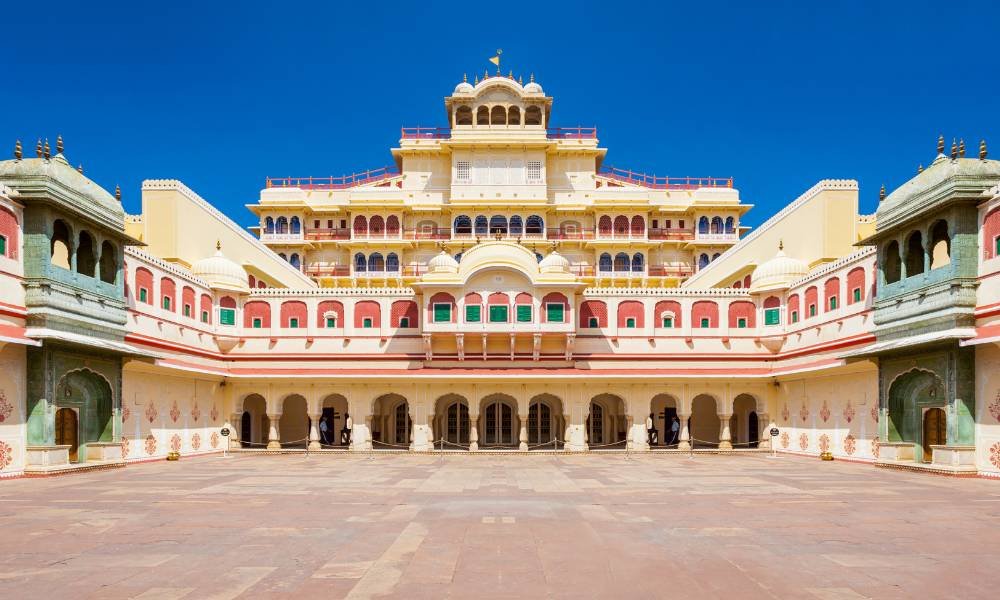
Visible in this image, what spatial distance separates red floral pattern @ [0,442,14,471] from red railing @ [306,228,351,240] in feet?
102

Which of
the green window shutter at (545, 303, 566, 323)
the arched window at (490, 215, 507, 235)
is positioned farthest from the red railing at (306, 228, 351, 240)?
the green window shutter at (545, 303, 566, 323)

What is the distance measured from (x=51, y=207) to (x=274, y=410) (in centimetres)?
1662

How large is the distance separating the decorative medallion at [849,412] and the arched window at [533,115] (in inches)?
1187

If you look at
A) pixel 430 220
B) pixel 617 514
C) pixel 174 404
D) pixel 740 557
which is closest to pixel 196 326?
pixel 174 404

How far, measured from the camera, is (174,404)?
33.7 m

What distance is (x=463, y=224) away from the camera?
52.2 meters

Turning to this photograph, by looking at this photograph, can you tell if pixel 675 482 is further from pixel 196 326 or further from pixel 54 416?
pixel 196 326

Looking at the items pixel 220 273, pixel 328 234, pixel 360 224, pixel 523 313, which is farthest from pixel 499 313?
pixel 328 234

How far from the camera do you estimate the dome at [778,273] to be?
3872 cm

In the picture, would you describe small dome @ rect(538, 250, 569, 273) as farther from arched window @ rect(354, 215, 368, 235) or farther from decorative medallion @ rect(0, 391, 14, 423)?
decorative medallion @ rect(0, 391, 14, 423)

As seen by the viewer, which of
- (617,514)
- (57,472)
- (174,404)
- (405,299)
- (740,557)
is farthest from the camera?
(405,299)

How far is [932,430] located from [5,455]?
30067mm

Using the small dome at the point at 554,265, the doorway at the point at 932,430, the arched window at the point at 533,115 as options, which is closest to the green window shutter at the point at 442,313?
the small dome at the point at 554,265

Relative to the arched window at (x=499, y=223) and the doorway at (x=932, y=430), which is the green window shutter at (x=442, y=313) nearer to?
the arched window at (x=499, y=223)
